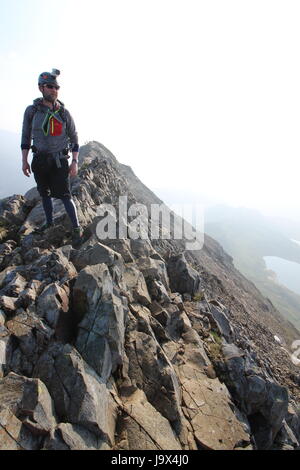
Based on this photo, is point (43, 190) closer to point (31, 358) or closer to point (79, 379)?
point (31, 358)

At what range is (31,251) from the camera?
12.8 meters

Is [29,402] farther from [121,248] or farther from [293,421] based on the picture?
[293,421]

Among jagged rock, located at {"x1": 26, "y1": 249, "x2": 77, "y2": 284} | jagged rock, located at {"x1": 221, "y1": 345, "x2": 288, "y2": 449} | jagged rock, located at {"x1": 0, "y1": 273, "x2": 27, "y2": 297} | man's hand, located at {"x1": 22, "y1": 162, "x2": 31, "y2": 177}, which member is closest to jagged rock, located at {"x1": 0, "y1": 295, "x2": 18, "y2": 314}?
jagged rock, located at {"x1": 0, "y1": 273, "x2": 27, "y2": 297}

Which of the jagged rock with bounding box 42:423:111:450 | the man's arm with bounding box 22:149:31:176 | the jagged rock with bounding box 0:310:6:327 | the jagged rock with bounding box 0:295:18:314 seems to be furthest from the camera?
the man's arm with bounding box 22:149:31:176

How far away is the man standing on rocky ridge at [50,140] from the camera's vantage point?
11.3 meters

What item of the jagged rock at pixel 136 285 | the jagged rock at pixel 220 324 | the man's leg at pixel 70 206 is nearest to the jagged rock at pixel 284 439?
the jagged rock at pixel 220 324

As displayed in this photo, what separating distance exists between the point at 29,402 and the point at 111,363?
108 inches

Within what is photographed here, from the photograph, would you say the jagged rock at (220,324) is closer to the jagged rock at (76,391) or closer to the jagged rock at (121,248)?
the jagged rock at (121,248)

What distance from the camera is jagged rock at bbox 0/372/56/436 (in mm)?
6591

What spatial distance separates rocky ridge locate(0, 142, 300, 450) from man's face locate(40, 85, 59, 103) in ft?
19.6

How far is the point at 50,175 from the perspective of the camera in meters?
12.6

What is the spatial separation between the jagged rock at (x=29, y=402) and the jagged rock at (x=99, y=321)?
5.53ft

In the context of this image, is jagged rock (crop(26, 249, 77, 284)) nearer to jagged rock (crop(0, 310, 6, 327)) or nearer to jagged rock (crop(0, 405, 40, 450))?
jagged rock (crop(0, 310, 6, 327))

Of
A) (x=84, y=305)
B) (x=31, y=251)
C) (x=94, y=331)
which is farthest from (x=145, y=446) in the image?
(x=31, y=251)
